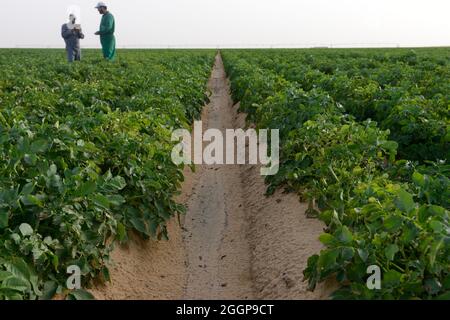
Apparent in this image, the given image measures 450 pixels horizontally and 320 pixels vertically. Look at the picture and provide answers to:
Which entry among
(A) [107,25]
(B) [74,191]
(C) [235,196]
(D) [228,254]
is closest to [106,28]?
(A) [107,25]

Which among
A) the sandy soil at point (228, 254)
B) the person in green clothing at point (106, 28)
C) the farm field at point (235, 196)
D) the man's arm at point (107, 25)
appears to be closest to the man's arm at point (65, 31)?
the person in green clothing at point (106, 28)

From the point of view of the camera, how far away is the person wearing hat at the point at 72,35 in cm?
1555

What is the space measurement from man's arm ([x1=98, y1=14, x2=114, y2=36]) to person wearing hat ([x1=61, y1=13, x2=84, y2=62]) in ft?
4.19

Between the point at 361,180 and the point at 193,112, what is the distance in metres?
5.62

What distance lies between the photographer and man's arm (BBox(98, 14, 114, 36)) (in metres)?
14.8

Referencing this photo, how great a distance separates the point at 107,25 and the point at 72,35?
67.2 inches

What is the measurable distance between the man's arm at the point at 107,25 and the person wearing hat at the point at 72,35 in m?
1.28

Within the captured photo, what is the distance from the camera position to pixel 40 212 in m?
3.18

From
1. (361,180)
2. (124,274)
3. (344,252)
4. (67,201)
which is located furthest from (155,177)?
(344,252)

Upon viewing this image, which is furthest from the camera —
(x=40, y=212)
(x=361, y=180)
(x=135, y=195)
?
(x=135, y=195)

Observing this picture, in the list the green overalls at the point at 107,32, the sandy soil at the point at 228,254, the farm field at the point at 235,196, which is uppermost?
the green overalls at the point at 107,32

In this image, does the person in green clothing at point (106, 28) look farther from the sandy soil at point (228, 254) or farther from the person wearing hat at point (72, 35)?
the sandy soil at point (228, 254)

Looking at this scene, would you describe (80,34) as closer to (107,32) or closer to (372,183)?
(107,32)
